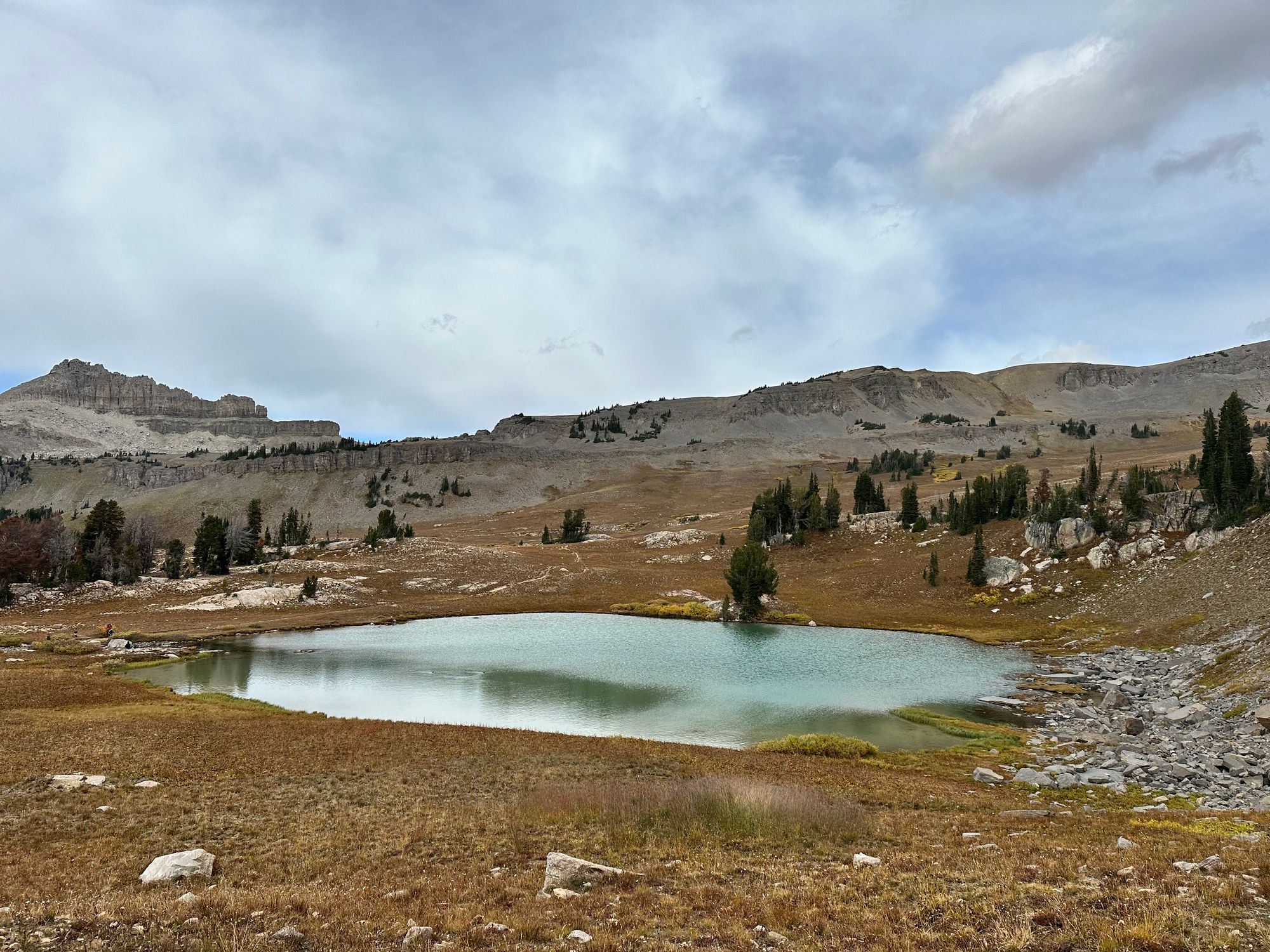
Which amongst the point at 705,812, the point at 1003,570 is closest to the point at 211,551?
the point at 705,812

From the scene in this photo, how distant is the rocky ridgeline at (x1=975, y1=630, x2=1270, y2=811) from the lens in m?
25.1

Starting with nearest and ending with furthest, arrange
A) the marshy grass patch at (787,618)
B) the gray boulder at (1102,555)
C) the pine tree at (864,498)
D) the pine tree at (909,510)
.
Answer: the marshy grass patch at (787,618)
the gray boulder at (1102,555)
the pine tree at (909,510)
the pine tree at (864,498)

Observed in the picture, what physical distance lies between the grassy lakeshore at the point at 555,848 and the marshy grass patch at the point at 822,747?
33.6 inches

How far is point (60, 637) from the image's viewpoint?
6394 centimetres

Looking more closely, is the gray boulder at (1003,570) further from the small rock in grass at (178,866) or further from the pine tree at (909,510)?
the small rock in grass at (178,866)

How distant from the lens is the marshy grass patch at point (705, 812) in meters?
17.1

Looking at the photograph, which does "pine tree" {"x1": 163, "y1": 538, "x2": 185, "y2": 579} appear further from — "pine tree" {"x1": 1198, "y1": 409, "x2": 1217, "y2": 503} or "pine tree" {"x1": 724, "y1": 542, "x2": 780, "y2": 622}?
"pine tree" {"x1": 1198, "y1": 409, "x2": 1217, "y2": 503}

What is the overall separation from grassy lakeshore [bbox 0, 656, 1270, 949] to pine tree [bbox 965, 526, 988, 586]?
63.9 m

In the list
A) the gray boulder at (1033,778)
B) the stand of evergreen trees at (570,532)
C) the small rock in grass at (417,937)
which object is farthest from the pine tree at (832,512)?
the small rock in grass at (417,937)

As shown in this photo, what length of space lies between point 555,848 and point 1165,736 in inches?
1259

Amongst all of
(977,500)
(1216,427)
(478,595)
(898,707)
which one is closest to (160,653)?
(478,595)

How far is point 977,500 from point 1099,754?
8187 centimetres

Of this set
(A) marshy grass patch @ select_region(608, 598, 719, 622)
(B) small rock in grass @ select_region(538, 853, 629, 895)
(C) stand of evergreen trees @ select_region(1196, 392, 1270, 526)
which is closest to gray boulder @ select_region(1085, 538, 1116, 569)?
(C) stand of evergreen trees @ select_region(1196, 392, 1270, 526)

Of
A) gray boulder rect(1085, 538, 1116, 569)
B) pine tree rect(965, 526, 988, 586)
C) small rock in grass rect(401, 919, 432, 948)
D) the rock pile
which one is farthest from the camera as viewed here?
pine tree rect(965, 526, 988, 586)
